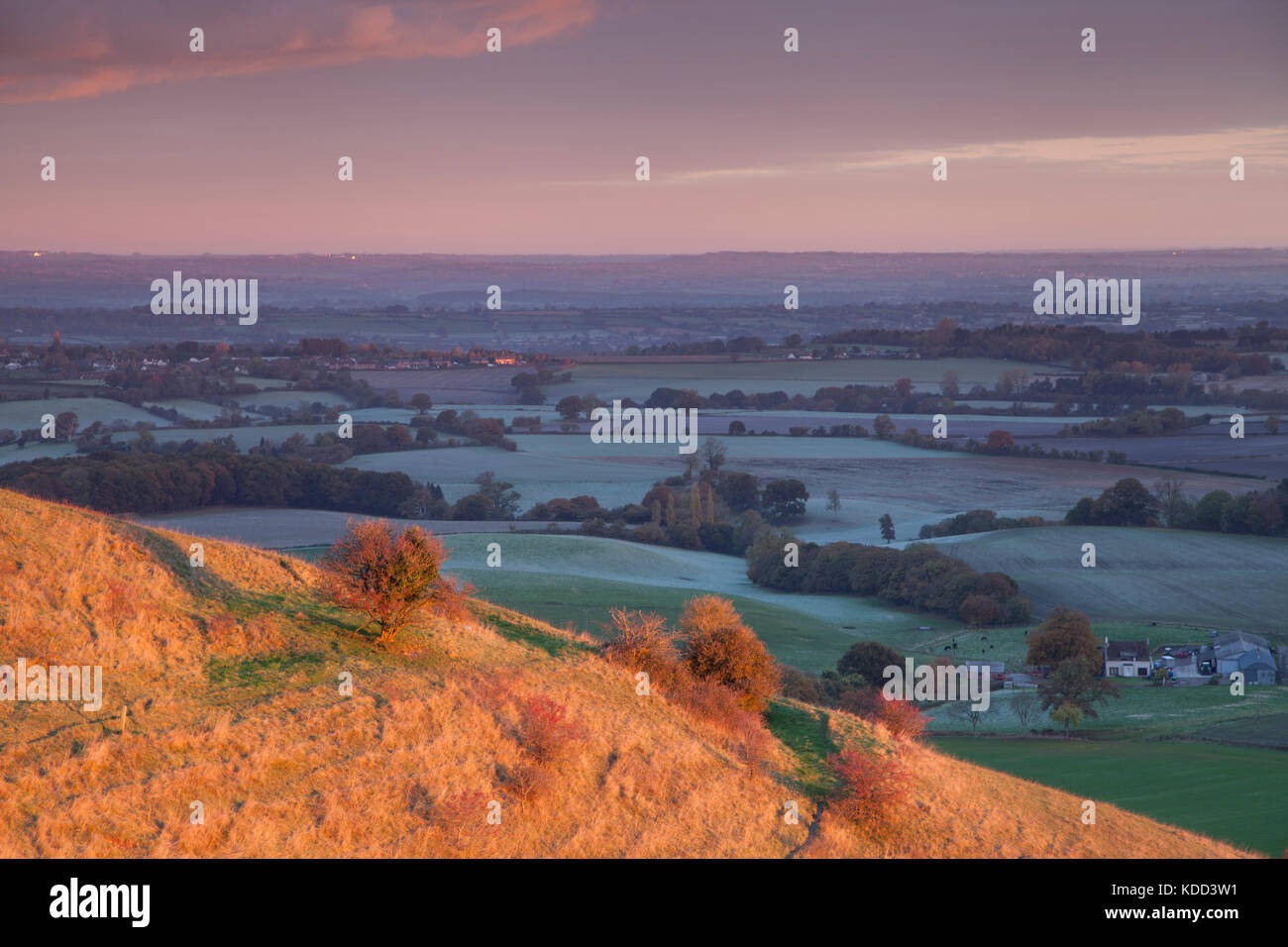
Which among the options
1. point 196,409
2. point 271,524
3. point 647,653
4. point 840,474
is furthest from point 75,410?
point 647,653

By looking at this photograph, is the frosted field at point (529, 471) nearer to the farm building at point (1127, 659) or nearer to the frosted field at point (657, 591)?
the frosted field at point (657, 591)

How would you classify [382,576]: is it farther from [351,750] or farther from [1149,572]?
[1149,572]

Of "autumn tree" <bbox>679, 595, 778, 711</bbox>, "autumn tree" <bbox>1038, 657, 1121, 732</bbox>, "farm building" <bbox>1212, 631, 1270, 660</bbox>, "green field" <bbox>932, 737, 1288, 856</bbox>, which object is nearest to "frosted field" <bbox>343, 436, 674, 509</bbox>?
"farm building" <bbox>1212, 631, 1270, 660</bbox>

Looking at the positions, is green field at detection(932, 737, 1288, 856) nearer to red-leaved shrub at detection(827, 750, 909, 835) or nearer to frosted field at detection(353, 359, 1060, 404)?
red-leaved shrub at detection(827, 750, 909, 835)

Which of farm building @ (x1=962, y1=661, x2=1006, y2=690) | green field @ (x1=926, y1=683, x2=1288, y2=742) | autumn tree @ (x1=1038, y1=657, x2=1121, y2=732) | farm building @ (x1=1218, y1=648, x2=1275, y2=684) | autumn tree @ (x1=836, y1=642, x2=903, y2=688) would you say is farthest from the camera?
farm building @ (x1=1218, y1=648, x2=1275, y2=684)

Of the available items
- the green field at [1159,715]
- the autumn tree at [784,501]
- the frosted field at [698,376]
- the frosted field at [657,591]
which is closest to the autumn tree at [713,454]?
the autumn tree at [784,501]

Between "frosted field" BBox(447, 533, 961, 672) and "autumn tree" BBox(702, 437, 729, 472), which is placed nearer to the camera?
"frosted field" BBox(447, 533, 961, 672)
